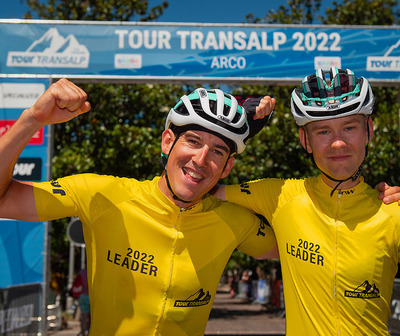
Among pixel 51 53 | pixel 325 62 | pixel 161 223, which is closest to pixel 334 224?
pixel 161 223

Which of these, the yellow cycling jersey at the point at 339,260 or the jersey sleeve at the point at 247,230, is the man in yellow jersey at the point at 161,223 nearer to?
the jersey sleeve at the point at 247,230

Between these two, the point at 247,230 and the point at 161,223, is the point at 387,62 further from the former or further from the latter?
the point at 161,223

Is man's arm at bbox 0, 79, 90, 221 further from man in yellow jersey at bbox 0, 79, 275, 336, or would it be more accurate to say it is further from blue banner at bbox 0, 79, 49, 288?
blue banner at bbox 0, 79, 49, 288

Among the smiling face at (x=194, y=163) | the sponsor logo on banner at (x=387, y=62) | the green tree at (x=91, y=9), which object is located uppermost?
the green tree at (x=91, y=9)

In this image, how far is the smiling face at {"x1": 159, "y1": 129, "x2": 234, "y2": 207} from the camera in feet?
11.0

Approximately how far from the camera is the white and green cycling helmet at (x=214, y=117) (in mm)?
3379

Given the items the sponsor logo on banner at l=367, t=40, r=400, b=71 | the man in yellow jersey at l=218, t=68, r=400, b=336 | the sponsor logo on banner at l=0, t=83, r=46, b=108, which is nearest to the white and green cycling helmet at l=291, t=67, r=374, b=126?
the man in yellow jersey at l=218, t=68, r=400, b=336

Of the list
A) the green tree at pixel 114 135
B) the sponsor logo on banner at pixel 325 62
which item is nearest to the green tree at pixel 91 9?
the green tree at pixel 114 135

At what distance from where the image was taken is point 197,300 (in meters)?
3.33

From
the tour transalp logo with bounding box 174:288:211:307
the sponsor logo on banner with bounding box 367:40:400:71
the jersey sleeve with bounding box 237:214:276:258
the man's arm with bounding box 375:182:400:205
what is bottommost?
the tour transalp logo with bounding box 174:288:211:307

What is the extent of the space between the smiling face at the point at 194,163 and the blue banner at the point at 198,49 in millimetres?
5840

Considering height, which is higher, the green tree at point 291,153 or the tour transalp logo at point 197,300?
the green tree at point 291,153

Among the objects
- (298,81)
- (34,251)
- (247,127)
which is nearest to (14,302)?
(34,251)

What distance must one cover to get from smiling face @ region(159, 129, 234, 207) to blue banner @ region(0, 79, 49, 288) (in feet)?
18.4
